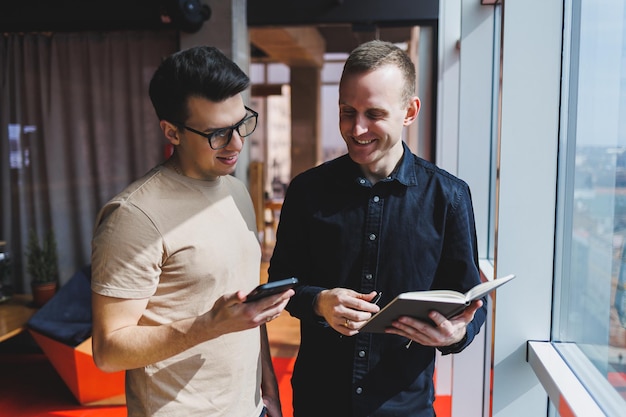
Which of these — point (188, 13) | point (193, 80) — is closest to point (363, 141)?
point (193, 80)

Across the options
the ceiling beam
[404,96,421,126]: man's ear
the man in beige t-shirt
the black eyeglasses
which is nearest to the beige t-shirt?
the man in beige t-shirt

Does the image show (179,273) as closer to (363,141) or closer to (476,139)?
(363,141)

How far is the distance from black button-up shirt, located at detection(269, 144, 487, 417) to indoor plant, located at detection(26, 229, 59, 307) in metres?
3.66

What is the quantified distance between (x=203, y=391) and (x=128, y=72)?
4135mm

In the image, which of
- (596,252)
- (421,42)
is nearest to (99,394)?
(596,252)

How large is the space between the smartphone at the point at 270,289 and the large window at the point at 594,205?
862mm

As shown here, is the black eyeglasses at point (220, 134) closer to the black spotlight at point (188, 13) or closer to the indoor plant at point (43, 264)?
the black spotlight at point (188, 13)

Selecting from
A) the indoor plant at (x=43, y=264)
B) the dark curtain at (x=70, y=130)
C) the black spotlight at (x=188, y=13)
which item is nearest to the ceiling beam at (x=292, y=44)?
the black spotlight at (x=188, y=13)

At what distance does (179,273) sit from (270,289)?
0.32 m

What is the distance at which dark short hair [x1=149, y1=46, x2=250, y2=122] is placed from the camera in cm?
140

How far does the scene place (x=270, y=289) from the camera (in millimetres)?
1170

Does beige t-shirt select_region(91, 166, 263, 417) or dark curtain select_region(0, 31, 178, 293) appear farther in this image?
dark curtain select_region(0, 31, 178, 293)

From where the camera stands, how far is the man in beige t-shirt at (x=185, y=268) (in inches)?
50.6

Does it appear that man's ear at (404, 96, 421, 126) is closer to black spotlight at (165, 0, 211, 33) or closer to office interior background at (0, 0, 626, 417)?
office interior background at (0, 0, 626, 417)
